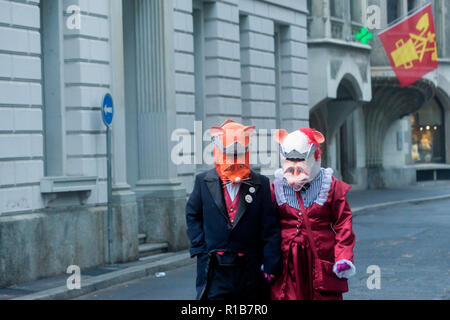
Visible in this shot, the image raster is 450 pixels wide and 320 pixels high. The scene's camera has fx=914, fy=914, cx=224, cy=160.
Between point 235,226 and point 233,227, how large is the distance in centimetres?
2

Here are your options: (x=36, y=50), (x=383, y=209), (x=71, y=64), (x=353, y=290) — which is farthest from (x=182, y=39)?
(x=383, y=209)

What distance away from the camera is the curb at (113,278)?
37.8ft

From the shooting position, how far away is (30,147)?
1315cm

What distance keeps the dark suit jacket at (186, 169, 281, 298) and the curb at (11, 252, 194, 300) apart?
5.02m

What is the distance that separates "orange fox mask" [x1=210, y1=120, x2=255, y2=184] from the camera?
6758 millimetres

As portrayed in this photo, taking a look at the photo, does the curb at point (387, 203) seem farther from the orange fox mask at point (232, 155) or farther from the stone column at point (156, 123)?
the orange fox mask at point (232, 155)

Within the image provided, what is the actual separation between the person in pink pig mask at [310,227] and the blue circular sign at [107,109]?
7853 mm

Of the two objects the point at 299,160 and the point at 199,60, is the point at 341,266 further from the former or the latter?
the point at 199,60

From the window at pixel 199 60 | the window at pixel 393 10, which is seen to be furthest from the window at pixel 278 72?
the window at pixel 393 10

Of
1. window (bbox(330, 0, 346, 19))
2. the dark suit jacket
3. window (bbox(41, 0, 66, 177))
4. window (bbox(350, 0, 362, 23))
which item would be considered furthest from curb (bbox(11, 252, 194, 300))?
window (bbox(350, 0, 362, 23))

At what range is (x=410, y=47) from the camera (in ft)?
101

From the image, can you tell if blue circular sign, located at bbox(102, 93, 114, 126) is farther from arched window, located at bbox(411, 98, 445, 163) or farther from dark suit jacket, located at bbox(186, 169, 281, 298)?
arched window, located at bbox(411, 98, 445, 163)

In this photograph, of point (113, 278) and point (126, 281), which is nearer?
point (113, 278)

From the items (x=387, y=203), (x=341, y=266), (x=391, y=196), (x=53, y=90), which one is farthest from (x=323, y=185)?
(x=391, y=196)
